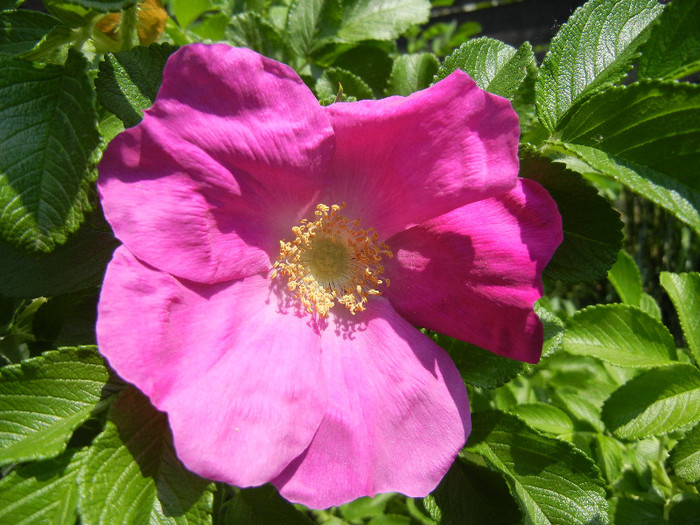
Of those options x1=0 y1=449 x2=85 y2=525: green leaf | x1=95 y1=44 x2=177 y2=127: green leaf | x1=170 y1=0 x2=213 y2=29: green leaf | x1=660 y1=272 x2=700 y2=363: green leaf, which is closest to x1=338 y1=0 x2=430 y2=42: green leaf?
x1=170 y1=0 x2=213 y2=29: green leaf

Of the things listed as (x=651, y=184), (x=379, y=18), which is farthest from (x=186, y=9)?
(x=651, y=184)

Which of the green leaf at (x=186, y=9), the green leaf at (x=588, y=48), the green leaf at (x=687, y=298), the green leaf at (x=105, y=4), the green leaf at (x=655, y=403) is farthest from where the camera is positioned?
the green leaf at (x=186, y=9)

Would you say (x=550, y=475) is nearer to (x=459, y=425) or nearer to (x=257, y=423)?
(x=459, y=425)

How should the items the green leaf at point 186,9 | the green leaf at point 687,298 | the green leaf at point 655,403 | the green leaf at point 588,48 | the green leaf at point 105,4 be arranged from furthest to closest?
the green leaf at point 186,9
the green leaf at point 687,298
the green leaf at point 655,403
the green leaf at point 588,48
the green leaf at point 105,4

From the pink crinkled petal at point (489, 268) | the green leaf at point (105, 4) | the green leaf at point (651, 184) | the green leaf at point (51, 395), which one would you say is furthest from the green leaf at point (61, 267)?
the green leaf at point (651, 184)

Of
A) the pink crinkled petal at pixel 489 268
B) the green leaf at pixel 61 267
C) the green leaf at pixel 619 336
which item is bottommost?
the green leaf at pixel 619 336

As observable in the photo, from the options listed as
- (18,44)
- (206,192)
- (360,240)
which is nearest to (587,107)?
(360,240)

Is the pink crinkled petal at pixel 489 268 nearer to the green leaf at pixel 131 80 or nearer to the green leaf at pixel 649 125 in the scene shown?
the green leaf at pixel 649 125
